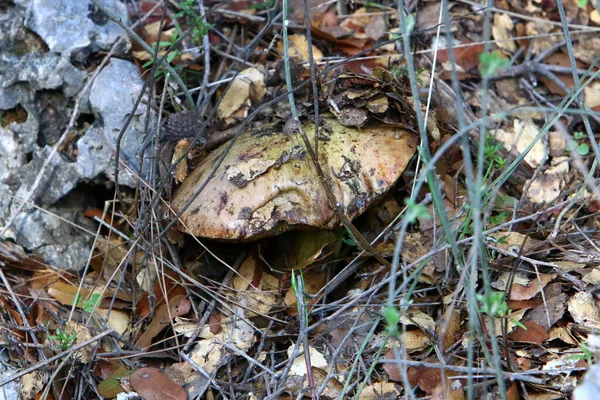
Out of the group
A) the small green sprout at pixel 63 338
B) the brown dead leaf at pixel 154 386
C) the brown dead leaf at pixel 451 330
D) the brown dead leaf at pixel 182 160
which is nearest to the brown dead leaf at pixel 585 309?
the brown dead leaf at pixel 451 330

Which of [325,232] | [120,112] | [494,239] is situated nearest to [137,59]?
[120,112]

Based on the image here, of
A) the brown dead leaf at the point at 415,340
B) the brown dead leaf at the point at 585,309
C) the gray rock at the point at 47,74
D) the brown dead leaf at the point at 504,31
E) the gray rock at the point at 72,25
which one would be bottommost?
the brown dead leaf at the point at 415,340

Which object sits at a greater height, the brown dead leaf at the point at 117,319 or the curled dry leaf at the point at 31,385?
the curled dry leaf at the point at 31,385

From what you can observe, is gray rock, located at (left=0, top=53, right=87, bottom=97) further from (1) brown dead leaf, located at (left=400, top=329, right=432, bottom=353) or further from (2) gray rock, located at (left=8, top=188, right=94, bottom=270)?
(1) brown dead leaf, located at (left=400, top=329, right=432, bottom=353)

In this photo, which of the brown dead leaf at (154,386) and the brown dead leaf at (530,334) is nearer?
the brown dead leaf at (530,334)

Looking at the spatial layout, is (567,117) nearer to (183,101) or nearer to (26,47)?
(183,101)

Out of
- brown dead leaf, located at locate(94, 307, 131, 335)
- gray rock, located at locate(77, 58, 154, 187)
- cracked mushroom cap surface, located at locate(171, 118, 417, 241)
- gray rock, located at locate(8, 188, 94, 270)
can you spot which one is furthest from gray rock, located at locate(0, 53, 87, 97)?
brown dead leaf, located at locate(94, 307, 131, 335)

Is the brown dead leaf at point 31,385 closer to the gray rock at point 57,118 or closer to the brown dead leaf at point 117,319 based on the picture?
the brown dead leaf at point 117,319

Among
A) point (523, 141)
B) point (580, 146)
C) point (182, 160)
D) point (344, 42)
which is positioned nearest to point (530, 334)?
point (580, 146)
